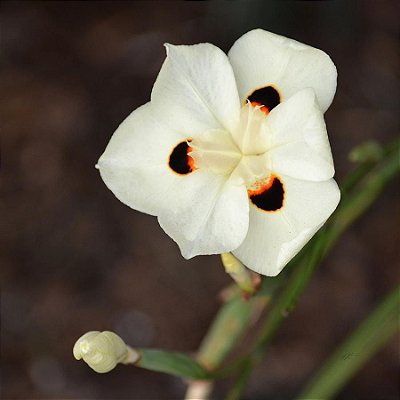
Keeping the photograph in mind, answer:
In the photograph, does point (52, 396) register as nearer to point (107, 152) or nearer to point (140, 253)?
point (140, 253)

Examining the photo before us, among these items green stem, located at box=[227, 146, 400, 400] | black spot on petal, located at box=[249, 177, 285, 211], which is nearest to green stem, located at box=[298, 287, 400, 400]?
green stem, located at box=[227, 146, 400, 400]

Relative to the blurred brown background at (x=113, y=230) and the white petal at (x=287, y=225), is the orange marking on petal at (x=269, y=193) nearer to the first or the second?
the white petal at (x=287, y=225)

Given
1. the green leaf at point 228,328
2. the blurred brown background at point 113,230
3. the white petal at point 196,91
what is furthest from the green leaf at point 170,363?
the blurred brown background at point 113,230

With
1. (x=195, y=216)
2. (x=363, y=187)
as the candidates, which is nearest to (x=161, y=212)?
(x=195, y=216)

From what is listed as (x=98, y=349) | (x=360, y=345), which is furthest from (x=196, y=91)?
(x=360, y=345)

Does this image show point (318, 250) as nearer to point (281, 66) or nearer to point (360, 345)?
point (281, 66)
